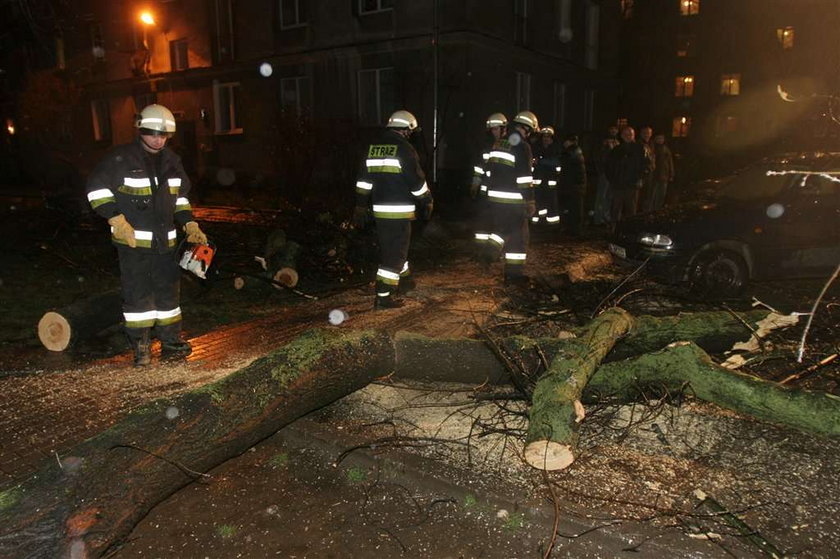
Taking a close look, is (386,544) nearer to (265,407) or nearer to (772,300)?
(265,407)

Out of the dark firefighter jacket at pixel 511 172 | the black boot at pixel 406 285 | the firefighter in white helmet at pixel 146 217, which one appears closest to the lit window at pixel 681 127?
the dark firefighter jacket at pixel 511 172

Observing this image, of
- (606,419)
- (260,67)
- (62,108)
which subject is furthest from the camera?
(62,108)

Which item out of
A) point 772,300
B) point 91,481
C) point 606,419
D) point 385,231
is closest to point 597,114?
point 772,300

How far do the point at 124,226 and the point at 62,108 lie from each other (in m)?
26.8

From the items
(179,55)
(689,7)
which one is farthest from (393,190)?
(689,7)

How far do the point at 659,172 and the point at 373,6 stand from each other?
390 inches

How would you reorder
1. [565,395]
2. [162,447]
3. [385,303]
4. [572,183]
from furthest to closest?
1. [572,183]
2. [385,303]
3. [565,395]
4. [162,447]

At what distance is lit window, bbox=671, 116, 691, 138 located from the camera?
32250mm

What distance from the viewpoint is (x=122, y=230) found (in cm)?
409

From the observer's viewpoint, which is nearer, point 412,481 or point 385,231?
point 412,481

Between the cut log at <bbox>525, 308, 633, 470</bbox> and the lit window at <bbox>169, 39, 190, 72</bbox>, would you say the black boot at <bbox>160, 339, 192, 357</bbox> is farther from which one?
the lit window at <bbox>169, 39, 190, 72</bbox>

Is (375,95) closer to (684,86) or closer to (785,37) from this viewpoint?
(684,86)

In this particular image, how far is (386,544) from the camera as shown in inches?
97.1

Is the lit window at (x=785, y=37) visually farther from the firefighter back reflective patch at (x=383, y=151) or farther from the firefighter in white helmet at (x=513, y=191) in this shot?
the firefighter back reflective patch at (x=383, y=151)
